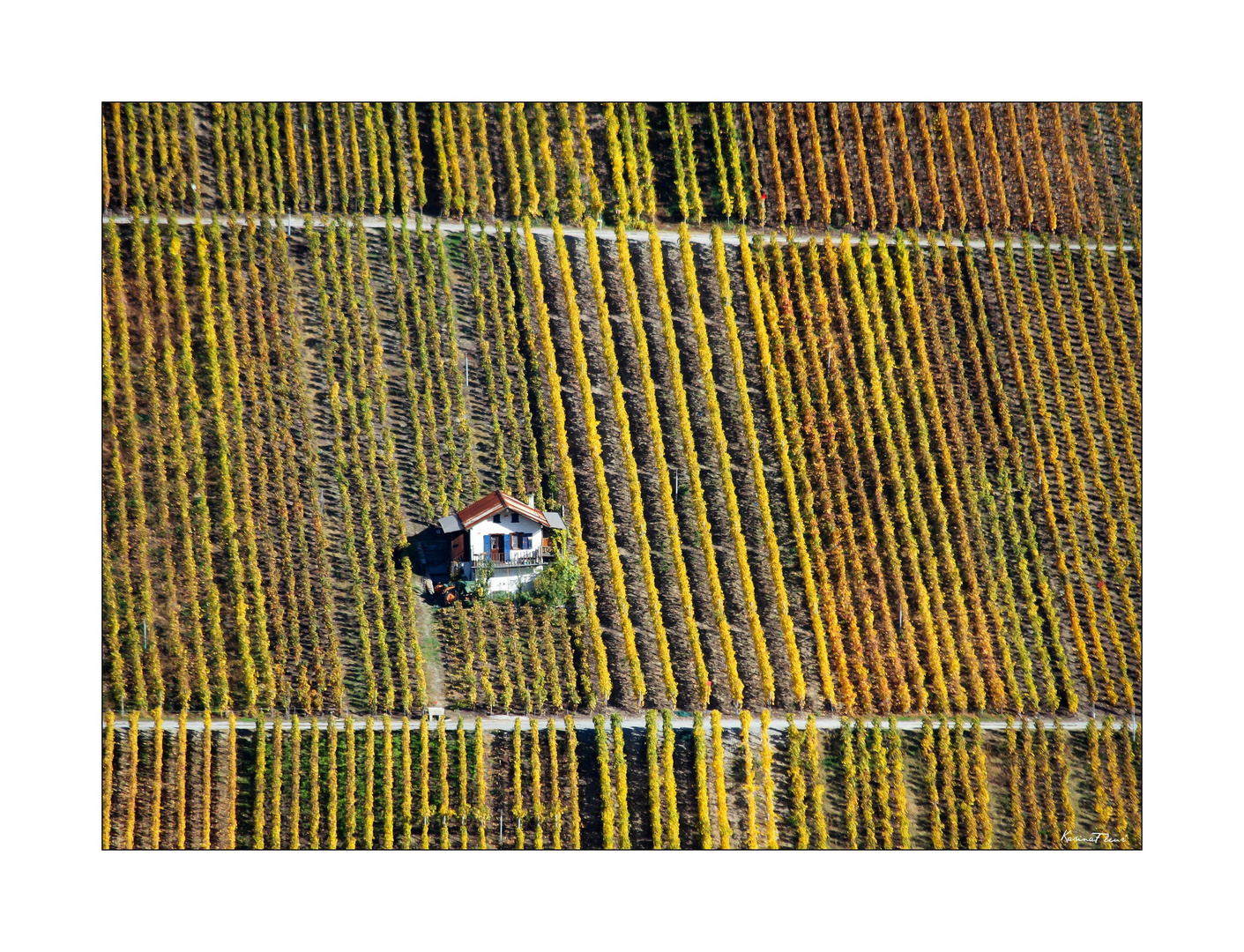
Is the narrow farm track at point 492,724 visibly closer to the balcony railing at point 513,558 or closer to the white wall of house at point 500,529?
the balcony railing at point 513,558

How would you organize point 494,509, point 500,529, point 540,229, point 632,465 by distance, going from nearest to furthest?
1. point 494,509
2. point 500,529
3. point 632,465
4. point 540,229

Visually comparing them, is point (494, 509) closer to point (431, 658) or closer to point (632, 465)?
point (431, 658)

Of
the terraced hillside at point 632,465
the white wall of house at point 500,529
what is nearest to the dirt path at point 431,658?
the terraced hillside at point 632,465

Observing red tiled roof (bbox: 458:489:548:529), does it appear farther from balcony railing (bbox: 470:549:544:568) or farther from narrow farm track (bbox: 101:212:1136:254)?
narrow farm track (bbox: 101:212:1136:254)

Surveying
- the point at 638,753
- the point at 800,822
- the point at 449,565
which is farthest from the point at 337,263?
the point at 800,822
